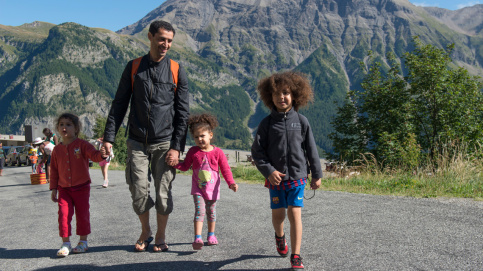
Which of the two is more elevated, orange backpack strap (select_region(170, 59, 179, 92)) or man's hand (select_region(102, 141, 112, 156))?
orange backpack strap (select_region(170, 59, 179, 92))

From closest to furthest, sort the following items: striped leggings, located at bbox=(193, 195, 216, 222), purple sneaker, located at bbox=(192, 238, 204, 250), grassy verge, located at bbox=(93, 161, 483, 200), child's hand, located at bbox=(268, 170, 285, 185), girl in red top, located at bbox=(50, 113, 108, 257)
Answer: child's hand, located at bbox=(268, 170, 285, 185), purple sneaker, located at bbox=(192, 238, 204, 250), striped leggings, located at bbox=(193, 195, 216, 222), girl in red top, located at bbox=(50, 113, 108, 257), grassy verge, located at bbox=(93, 161, 483, 200)

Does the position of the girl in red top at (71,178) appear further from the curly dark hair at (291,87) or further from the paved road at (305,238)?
the curly dark hair at (291,87)

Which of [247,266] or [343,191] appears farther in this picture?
[343,191]

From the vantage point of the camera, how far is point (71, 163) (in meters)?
4.40

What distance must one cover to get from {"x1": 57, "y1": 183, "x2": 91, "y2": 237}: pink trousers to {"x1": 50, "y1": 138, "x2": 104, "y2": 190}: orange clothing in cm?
8

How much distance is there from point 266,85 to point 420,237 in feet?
7.64

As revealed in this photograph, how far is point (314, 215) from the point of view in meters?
5.76

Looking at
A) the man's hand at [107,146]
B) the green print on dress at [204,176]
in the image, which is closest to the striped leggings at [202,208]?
the green print on dress at [204,176]

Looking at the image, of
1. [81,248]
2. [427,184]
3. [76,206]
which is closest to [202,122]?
[76,206]

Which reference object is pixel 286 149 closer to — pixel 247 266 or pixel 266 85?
pixel 266 85

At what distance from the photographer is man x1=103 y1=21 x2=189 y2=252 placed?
4117 mm

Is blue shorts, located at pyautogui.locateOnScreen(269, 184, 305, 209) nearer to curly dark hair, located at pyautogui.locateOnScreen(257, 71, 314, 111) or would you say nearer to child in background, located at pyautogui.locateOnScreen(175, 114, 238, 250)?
child in background, located at pyautogui.locateOnScreen(175, 114, 238, 250)

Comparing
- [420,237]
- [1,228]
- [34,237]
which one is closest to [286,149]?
[420,237]

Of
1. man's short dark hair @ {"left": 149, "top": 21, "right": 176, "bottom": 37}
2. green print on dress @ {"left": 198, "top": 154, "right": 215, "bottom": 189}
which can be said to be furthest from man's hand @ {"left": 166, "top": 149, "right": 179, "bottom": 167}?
man's short dark hair @ {"left": 149, "top": 21, "right": 176, "bottom": 37}
